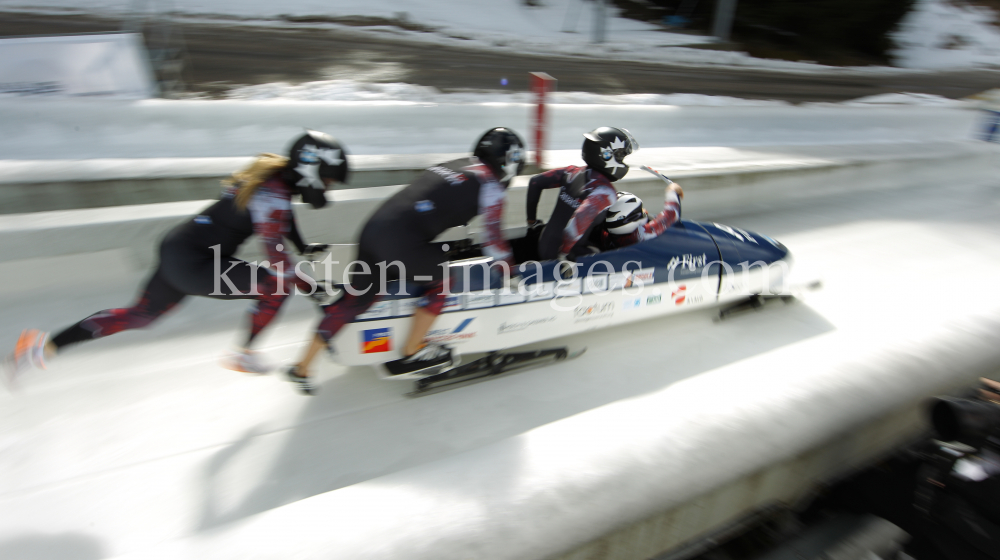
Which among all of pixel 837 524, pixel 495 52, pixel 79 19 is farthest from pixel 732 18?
pixel 837 524

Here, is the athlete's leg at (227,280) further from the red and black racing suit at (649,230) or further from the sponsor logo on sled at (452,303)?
the red and black racing suit at (649,230)

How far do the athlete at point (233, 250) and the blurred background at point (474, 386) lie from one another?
29cm

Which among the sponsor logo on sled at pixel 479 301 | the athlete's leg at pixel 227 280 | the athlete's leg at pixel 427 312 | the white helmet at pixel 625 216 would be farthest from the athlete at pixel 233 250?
the white helmet at pixel 625 216

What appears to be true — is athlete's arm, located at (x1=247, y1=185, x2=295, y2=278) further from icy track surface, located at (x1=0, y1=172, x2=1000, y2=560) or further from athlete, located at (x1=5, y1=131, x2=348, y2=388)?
icy track surface, located at (x1=0, y1=172, x2=1000, y2=560)

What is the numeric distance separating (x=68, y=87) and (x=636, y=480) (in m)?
4.95

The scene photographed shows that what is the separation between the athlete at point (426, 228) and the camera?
6.13 feet

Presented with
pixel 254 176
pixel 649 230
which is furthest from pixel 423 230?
pixel 649 230

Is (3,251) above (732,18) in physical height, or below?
below

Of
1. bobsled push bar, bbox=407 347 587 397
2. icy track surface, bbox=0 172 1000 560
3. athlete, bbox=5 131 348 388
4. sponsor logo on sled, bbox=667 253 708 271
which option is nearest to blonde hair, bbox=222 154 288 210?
athlete, bbox=5 131 348 388

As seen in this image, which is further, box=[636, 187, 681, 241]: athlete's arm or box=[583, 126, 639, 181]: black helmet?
box=[636, 187, 681, 241]: athlete's arm

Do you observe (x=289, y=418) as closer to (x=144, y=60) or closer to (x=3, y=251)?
(x=3, y=251)

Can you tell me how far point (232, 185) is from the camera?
1874 mm

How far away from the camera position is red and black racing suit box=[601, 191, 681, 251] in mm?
2484

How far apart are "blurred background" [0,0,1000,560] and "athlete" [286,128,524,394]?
1.16 feet
